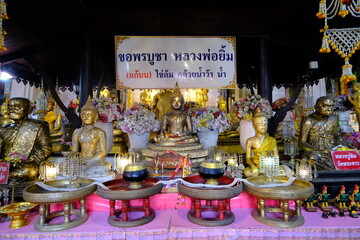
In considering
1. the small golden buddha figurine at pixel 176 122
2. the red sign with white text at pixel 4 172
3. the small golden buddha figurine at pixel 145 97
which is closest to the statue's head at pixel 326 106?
the small golden buddha figurine at pixel 176 122

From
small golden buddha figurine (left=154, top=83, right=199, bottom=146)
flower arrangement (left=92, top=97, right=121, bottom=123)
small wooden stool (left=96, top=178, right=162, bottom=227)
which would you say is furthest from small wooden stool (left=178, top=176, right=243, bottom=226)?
flower arrangement (left=92, top=97, right=121, bottom=123)

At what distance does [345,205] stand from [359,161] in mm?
862

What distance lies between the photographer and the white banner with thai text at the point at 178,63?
394cm

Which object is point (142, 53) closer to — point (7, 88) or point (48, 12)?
point (48, 12)

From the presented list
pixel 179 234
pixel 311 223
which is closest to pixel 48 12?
pixel 179 234

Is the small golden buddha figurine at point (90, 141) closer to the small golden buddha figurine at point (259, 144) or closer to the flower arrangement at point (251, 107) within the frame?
the small golden buddha figurine at point (259, 144)

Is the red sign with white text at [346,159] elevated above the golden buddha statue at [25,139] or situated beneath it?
situated beneath

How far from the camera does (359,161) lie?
110 inches

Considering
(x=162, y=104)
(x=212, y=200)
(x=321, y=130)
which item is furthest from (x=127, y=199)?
(x=162, y=104)

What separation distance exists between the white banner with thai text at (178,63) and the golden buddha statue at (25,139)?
4.96ft

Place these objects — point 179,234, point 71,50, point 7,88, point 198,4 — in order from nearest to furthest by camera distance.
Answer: point 179,234
point 198,4
point 71,50
point 7,88

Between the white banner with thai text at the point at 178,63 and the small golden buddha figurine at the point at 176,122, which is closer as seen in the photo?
the small golden buddha figurine at the point at 176,122

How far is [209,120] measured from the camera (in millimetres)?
3834

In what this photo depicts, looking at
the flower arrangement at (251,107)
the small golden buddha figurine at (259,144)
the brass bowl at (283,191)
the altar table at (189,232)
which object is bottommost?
the altar table at (189,232)
